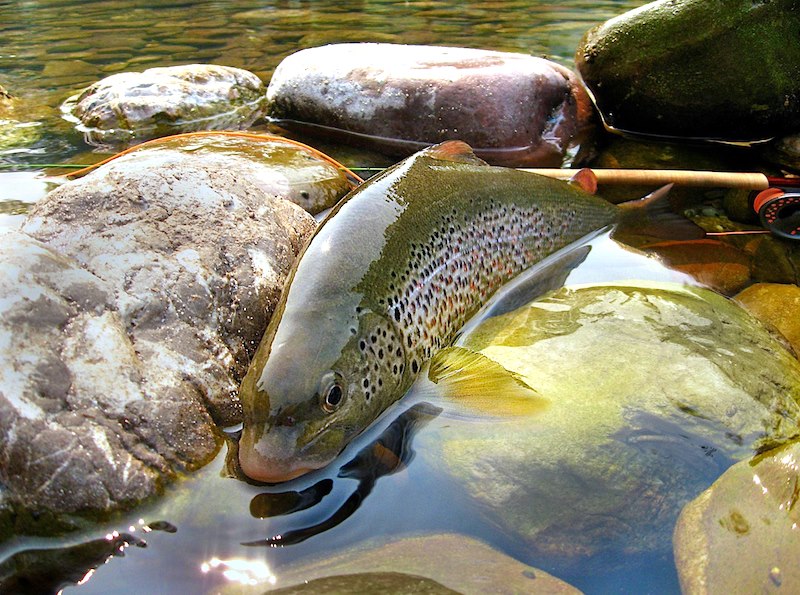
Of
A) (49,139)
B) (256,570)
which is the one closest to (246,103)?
(49,139)

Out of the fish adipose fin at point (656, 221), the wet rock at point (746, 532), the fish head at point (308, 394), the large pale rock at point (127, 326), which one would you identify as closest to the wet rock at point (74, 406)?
the large pale rock at point (127, 326)

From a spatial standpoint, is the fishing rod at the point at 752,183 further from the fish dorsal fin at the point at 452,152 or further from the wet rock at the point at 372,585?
the wet rock at the point at 372,585

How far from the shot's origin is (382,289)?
277cm

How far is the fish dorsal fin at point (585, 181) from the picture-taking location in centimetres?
426

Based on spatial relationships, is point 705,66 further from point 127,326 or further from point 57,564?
point 57,564

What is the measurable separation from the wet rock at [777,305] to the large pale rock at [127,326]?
241 cm

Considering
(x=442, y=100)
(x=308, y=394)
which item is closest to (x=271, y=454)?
(x=308, y=394)

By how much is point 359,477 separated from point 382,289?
76 cm

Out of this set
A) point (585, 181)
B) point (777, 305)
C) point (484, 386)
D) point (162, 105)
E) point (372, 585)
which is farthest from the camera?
point (162, 105)

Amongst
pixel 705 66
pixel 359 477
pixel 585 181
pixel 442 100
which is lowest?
pixel 359 477

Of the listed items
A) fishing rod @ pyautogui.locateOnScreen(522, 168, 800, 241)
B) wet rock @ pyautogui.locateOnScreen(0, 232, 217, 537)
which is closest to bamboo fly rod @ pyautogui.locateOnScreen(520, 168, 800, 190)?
fishing rod @ pyautogui.locateOnScreen(522, 168, 800, 241)

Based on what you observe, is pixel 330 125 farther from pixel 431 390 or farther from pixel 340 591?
pixel 340 591

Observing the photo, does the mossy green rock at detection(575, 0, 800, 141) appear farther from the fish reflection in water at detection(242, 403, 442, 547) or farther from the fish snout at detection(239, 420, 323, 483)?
the fish snout at detection(239, 420, 323, 483)

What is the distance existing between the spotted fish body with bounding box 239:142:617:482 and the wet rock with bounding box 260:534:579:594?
1.19 ft
